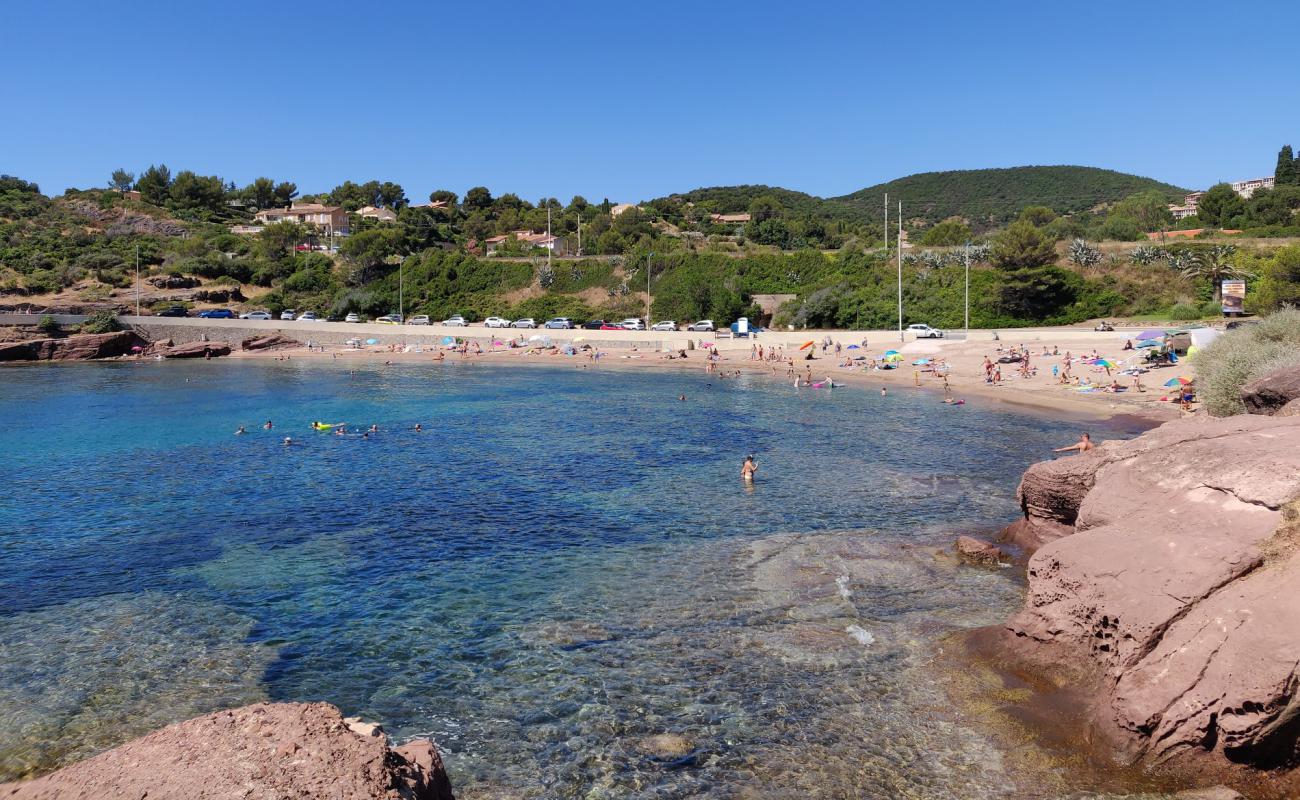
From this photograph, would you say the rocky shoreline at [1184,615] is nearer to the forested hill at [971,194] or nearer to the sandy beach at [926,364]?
the sandy beach at [926,364]

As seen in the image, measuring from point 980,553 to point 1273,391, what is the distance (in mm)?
6514

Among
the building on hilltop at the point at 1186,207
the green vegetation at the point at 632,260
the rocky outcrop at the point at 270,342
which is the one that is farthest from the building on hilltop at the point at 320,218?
the building on hilltop at the point at 1186,207

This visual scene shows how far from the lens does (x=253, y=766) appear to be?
4.75m

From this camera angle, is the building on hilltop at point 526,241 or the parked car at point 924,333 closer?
the parked car at point 924,333

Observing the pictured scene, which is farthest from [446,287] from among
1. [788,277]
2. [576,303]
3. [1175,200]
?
[1175,200]

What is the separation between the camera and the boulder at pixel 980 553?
14336 millimetres

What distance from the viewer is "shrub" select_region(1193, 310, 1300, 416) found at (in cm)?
2061

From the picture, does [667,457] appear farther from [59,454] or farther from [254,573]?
[59,454]

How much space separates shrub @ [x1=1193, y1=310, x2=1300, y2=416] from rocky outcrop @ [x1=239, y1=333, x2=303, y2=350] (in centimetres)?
6220

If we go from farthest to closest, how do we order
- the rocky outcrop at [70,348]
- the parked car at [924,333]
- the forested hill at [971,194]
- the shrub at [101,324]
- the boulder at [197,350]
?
the forested hill at [971,194] < the shrub at [101,324] < the boulder at [197,350] < the rocky outcrop at [70,348] < the parked car at [924,333]

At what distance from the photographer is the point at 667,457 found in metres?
25.3

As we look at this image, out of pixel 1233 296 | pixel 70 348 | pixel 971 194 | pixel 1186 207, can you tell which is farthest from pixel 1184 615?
pixel 971 194

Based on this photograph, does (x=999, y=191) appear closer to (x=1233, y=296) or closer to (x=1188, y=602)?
(x=1233, y=296)

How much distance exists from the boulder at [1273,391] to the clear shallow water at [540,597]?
17.0ft
